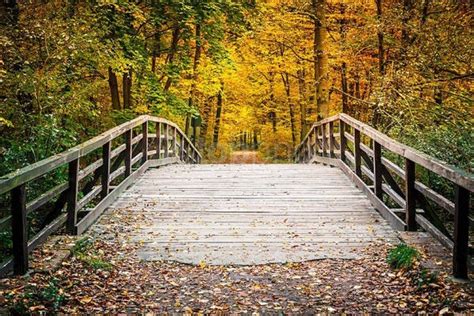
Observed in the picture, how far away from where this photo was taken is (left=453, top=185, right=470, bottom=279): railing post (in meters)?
3.82

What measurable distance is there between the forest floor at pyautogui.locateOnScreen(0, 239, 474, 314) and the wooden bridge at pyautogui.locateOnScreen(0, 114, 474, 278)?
218 millimetres

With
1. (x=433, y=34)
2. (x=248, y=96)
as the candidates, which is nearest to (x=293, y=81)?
(x=248, y=96)

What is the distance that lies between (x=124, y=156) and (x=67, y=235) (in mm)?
3078

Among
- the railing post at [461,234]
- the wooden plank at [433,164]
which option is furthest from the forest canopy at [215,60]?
the railing post at [461,234]

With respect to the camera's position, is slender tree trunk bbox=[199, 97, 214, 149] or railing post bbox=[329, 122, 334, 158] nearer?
railing post bbox=[329, 122, 334, 158]

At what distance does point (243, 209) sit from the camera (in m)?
6.88

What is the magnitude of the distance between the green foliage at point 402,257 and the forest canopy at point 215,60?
2.79 m

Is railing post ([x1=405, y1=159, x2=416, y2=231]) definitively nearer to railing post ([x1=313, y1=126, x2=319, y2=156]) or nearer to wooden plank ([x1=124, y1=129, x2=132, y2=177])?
wooden plank ([x1=124, y1=129, x2=132, y2=177])

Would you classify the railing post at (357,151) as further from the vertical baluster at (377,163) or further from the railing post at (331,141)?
the railing post at (331,141)

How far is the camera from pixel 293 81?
2266 centimetres

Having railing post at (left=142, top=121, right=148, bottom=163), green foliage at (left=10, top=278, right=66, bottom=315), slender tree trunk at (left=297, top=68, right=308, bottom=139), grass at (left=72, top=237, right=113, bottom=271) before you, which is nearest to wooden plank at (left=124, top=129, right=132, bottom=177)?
railing post at (left=142, top=121, right=148, bottom=163)

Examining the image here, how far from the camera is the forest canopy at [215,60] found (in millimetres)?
8164

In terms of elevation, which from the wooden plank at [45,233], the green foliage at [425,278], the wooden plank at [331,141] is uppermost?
the wooden plank at [331,141]

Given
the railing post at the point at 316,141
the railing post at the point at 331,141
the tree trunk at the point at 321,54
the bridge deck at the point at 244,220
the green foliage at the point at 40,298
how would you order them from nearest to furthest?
1. the green foliage at the point at 40,298
2. the bridge deck at the point at 244,220
3. the railing post at the point at 331,141
4. the railing post at the point at 316,141
5. the tree trunk at the point at 321,54
